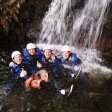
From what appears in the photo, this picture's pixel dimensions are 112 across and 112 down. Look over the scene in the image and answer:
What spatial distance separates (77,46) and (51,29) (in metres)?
1.24

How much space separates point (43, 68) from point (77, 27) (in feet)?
9.17

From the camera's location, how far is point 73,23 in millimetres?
12117

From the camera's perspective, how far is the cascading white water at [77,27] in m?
11.6

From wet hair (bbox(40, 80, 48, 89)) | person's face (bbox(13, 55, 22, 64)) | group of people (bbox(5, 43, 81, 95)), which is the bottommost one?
wet hair (bbox(40, 80, 48, 89))

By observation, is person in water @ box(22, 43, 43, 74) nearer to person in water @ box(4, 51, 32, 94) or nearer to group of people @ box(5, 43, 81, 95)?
group of people @ box(5, 43, 81, 95)

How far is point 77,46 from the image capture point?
39.8 ft

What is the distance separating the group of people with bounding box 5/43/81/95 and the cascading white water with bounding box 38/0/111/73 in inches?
45.8

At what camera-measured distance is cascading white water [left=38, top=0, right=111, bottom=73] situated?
11.6 metres

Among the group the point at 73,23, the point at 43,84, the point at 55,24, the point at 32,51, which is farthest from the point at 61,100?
the point at 55,24

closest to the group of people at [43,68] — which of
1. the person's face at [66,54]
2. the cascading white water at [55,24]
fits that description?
the person's face at [66,54]

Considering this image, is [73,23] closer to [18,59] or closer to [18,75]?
[18,59]

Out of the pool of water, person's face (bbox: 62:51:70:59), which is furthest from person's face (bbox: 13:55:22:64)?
person's face (bbox: 62:51:70:59)

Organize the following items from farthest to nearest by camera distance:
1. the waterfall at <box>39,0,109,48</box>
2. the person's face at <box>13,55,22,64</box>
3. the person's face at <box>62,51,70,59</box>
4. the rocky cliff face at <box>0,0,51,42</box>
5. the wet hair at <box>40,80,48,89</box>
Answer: the waterfall at <box>39,0,109,48</box>, the rocky cliff face at <box>0,0,51,42</box>, the person's face at <box>62,51,70,59</box>, the person's face at <box>13,55,22,64</box>, the wet hair at <box>40,80,48,89</box>

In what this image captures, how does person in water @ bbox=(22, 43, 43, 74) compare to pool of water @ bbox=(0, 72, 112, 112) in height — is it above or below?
above
